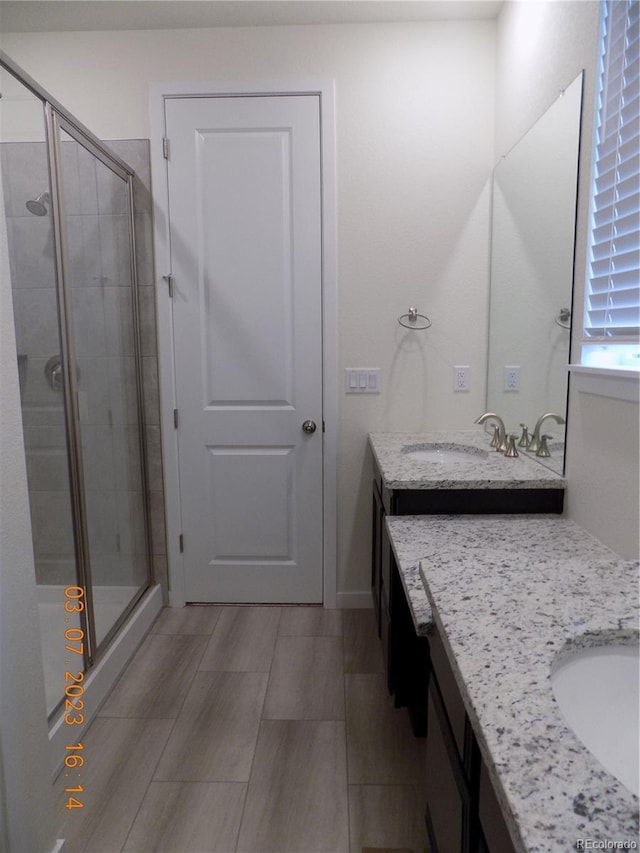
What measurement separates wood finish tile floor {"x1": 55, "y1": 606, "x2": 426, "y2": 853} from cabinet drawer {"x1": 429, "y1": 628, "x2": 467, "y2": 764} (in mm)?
725

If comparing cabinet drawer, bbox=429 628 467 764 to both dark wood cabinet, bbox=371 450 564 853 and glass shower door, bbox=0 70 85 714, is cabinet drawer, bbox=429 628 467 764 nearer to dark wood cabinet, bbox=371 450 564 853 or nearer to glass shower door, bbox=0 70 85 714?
dark wood cabinet, bbox=371 450 564 853

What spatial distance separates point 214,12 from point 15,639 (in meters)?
2.49

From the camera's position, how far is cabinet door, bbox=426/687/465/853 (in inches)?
36.6

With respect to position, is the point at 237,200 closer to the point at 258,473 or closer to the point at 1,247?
the point at 258,473

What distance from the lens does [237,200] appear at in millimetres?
2521

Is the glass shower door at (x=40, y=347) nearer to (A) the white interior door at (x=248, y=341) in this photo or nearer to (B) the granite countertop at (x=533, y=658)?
(A) the white interior door at (x=248, y=341)

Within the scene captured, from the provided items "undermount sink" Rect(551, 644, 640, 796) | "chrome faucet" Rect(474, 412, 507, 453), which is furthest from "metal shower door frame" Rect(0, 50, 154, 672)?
"undermount sink" Rect(551, 644, 640, 796)

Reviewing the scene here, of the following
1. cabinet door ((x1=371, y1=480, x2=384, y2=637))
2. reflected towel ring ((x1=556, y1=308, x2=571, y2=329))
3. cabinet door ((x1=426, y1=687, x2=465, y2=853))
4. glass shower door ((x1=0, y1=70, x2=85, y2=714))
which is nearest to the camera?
cabinet door ((x1=426, y1=687, x2=465, y2=853))

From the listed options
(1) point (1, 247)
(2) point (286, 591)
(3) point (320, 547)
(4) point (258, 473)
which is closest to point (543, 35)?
(1) point (1, 247)

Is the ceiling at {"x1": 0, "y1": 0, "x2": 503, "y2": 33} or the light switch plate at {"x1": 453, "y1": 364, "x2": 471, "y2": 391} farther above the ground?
the ceiling at {"x1": 0, "y1": 0, "x2": 503, "y2": 33}

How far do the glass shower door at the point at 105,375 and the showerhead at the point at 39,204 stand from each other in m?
0.07

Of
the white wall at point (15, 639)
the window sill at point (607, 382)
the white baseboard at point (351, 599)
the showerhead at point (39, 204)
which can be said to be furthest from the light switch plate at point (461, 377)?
the white wall at point (15, 639)

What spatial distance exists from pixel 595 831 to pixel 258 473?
2.27 metres

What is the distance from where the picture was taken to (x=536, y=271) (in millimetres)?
1942
